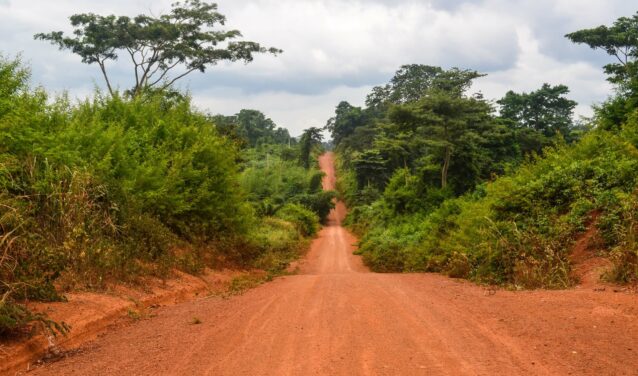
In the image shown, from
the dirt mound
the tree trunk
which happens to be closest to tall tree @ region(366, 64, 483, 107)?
the tree trunk

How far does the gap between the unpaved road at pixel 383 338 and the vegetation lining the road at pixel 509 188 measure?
3054 mm

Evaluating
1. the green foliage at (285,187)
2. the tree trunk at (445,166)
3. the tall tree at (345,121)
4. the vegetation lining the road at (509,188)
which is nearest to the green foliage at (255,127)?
the tall tree at (345,121)

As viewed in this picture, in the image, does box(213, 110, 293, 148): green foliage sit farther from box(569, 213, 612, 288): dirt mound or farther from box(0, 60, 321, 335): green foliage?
box(569, 213, 612, 288): dirt mound

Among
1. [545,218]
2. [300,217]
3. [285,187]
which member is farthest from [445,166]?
[285,187]

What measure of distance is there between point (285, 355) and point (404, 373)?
1.51 m

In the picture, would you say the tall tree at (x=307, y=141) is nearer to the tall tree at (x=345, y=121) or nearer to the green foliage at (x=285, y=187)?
the green foliage at (x=285, y=187)

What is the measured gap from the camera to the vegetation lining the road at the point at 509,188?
42.5 ft

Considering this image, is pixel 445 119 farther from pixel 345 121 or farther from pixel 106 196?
pixel 345 121

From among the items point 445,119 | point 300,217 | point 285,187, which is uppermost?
point 445,119

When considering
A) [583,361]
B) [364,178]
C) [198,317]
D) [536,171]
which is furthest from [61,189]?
[364,178]

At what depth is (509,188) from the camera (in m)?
16.6

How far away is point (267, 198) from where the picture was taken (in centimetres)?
4800

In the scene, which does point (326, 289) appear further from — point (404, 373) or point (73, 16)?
point (73, 16)

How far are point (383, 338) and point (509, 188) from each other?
11233mm
